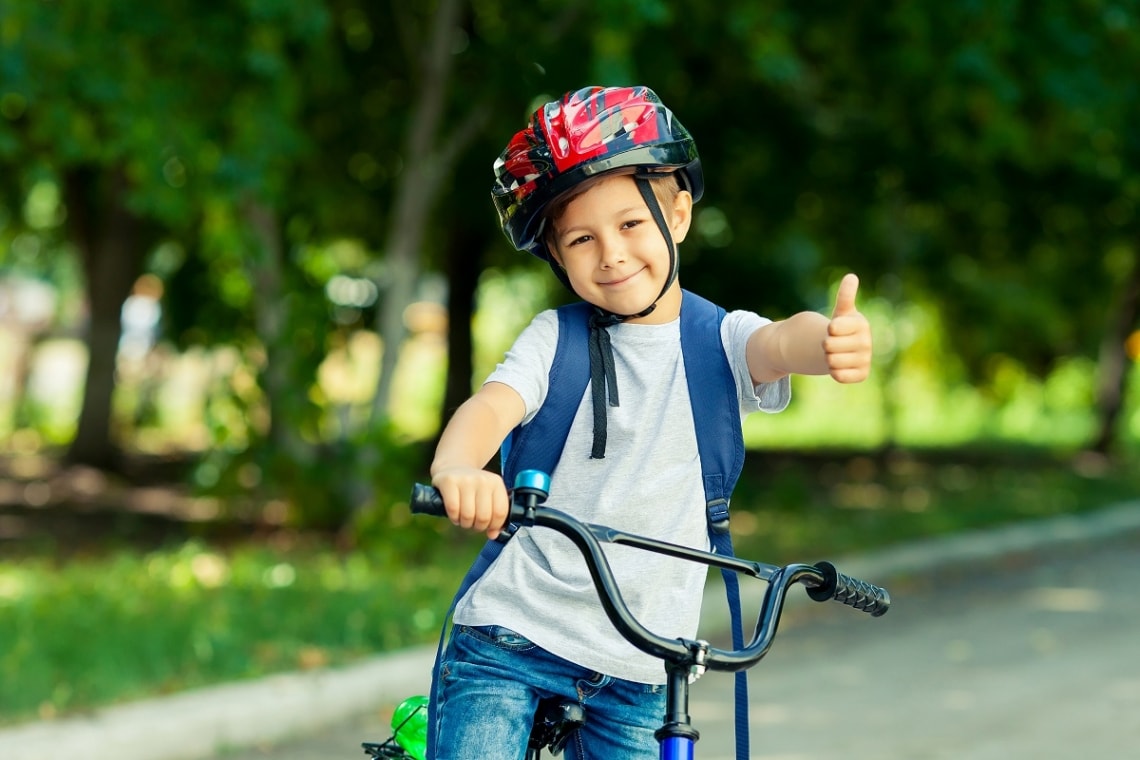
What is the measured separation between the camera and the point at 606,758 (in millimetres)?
2797

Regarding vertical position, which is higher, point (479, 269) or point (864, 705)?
point (479, 269)

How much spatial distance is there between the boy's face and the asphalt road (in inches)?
144

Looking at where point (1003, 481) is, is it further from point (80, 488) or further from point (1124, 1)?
point (80, 488)

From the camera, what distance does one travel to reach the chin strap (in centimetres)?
270

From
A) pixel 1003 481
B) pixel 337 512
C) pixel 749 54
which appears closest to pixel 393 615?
pixel 337 512

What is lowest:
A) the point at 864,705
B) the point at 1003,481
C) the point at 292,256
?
the point at 864,705

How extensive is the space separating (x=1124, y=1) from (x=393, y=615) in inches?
241

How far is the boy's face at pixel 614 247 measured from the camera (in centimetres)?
270

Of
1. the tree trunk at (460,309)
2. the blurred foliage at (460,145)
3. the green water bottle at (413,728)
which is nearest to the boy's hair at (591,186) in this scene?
the green water bottle at (413,728)

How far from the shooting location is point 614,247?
106 inches

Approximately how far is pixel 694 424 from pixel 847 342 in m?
0.39

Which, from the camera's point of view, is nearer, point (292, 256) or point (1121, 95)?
point (1121, 95)

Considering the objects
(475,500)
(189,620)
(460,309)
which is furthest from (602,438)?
(460,309)

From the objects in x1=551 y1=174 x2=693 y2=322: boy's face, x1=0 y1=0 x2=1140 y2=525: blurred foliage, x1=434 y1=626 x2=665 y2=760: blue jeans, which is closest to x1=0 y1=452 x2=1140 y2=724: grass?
x1=0 y1=0 x2=1140 y2=525: blurred foliage
